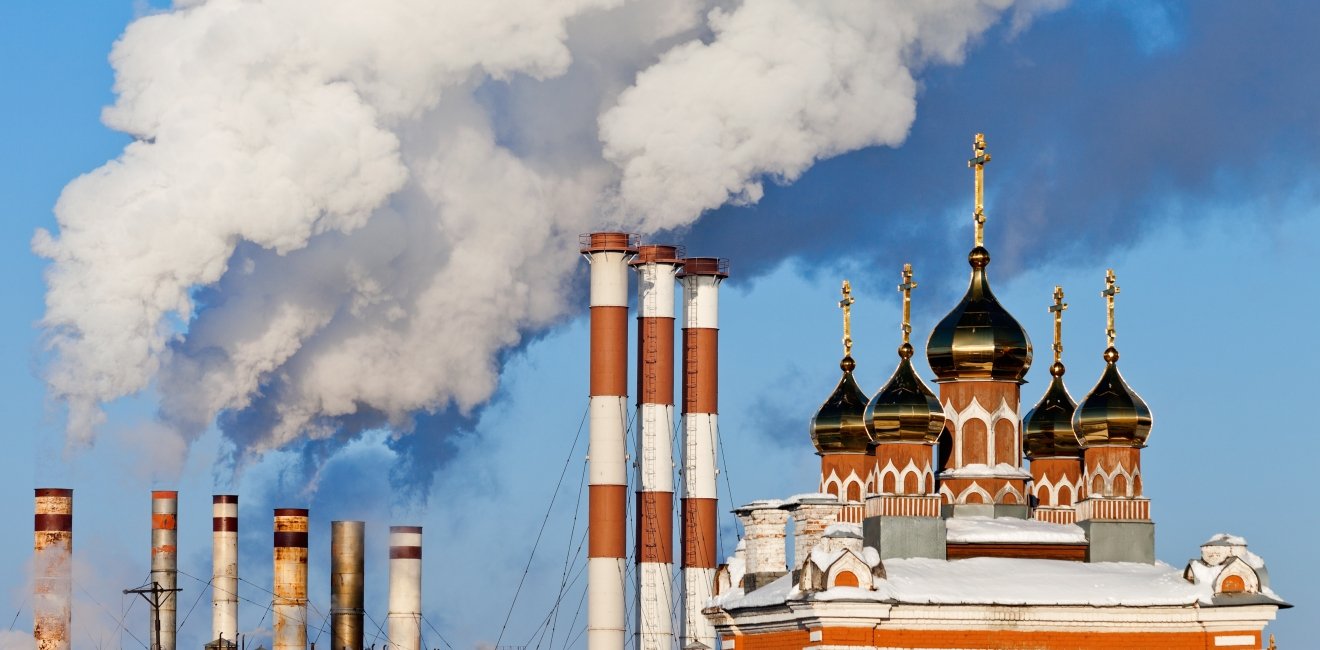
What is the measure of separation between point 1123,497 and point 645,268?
28.4 metres

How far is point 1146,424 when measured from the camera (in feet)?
105

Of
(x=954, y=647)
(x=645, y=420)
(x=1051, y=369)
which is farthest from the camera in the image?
(x=645, y=420)

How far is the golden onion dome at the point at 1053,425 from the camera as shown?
33.9 metres

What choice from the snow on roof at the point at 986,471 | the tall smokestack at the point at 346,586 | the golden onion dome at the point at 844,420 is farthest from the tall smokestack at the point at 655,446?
the snow on roof at the point at 986,471

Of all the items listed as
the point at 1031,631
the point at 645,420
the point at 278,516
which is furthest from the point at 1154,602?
the point at 278,516

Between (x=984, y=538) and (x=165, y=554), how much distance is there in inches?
1412

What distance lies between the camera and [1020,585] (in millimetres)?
29828

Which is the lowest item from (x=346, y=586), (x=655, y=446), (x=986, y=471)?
(x=346, y=586)

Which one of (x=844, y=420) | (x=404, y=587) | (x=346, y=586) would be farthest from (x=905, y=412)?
(x=346, y=586)

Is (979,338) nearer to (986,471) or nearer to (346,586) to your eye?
(986,471)

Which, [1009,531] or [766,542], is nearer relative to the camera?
[1009,531]

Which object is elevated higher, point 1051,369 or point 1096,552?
point 1051,369

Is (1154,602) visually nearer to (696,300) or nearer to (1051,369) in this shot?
(1051,369)

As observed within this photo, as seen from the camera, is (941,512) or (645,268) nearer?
(941,512)
